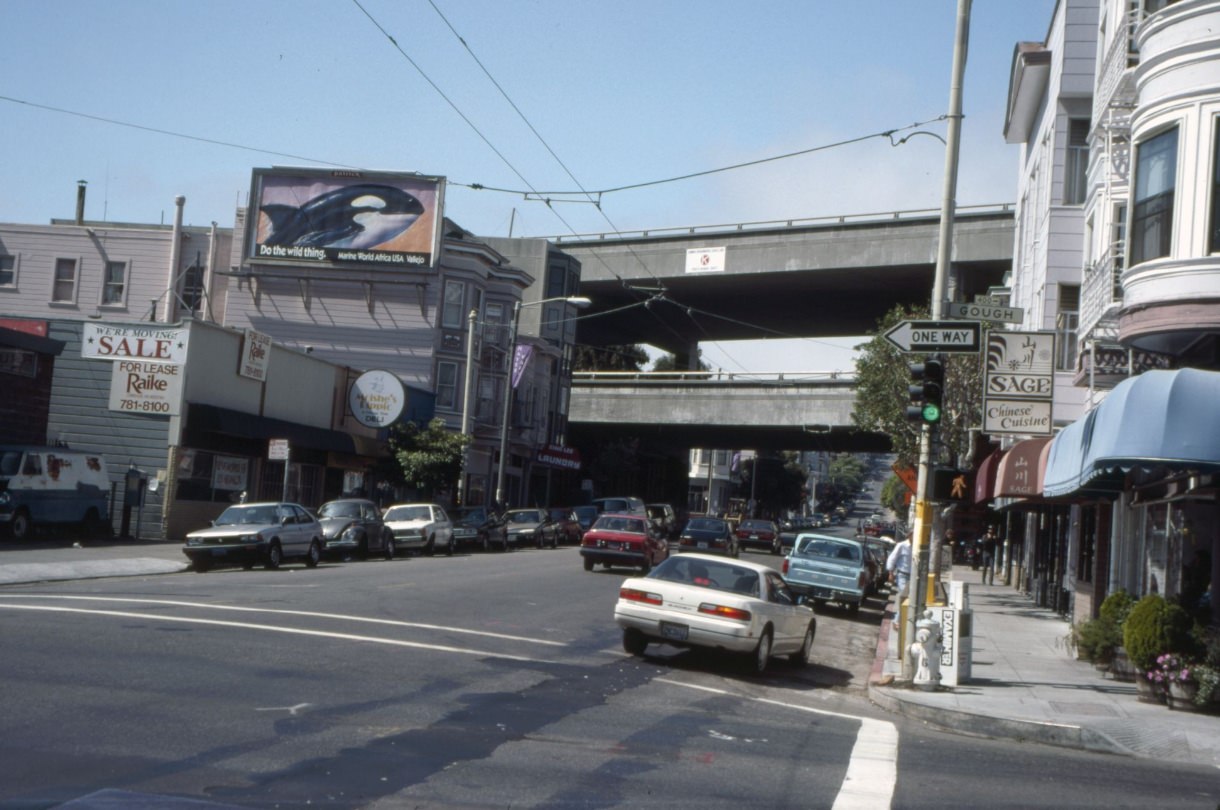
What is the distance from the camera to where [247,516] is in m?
28.9

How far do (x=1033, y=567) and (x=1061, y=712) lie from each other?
23.6 m

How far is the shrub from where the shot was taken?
15.1 m

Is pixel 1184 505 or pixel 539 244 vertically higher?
pixel 539 244

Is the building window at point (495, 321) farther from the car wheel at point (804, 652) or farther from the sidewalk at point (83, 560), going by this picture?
the car wheel at point (804, 652)

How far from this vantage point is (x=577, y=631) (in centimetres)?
1928

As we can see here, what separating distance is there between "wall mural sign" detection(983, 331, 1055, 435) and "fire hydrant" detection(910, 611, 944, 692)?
542 cm

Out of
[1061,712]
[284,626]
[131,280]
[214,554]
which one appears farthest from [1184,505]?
[131,280]

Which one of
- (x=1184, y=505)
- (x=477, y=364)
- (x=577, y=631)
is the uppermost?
(x=477, y=364)

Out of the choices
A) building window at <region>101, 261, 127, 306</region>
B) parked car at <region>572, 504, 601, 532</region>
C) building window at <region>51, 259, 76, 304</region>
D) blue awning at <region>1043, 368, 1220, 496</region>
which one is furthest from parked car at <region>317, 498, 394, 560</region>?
building window at <region>51, 259, 76, 304</region>

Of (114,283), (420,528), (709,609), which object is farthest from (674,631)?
(114,283)

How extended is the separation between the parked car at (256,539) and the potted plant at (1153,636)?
1847 centimetres

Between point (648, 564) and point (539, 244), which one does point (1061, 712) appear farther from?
point (539, 244)

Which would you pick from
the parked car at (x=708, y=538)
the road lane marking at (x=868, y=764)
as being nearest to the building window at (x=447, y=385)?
the parked car at (x=708, y=538)

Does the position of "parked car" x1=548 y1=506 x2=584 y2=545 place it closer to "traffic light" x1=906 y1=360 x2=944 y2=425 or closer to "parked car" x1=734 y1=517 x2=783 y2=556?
"parked car" x1=734 y1=517 x2=783 y2=556
